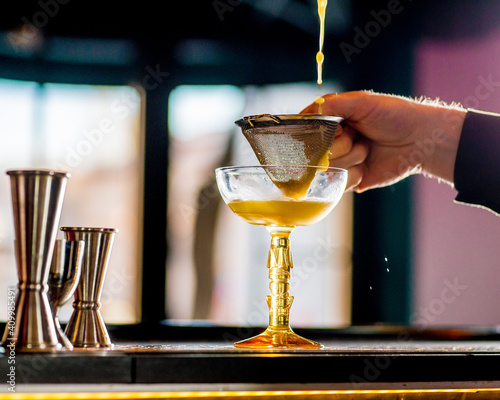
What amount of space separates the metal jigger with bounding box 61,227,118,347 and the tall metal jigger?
0.08 m

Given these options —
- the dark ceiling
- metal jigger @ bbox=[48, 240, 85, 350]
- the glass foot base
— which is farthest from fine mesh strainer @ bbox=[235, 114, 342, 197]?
the dark ceiling

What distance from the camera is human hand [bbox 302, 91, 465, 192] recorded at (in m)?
1.42

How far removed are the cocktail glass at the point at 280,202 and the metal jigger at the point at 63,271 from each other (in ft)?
0.83

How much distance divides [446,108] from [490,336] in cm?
81

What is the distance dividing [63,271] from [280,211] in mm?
327

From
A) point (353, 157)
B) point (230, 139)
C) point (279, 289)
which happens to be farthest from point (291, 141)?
point (230, 139)

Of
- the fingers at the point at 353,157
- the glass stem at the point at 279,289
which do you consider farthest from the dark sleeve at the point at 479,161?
the glass stem at the point at 279,289

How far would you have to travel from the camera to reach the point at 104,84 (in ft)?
12.9

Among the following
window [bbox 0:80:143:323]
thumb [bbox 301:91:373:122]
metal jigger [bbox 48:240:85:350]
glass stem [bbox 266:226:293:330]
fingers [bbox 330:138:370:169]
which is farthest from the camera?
window [bbox 0:80:143:323]

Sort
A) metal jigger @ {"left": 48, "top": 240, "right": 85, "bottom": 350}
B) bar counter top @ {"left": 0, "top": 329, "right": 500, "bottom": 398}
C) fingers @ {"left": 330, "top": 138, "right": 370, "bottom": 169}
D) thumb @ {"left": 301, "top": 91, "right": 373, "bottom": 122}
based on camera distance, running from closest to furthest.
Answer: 1. bar counter top @ {"left": 0, "top": 329, "right": 500, "bottom": 398}
2. metal jigger @ {"left": 48, "top": 240, "right": 85, "bottom": 350}
3. thumb @ {"left": 301, "top": 91, "right": 373, "bottom": 122}
4. fingers @ {"left": 330, "top": 138, "right": 370, "bottom": 169}

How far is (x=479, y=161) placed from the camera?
1502mm

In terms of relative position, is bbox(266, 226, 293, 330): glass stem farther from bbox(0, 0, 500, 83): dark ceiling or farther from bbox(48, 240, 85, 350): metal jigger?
bbox(0, 0, 500, 83): dark ceiling

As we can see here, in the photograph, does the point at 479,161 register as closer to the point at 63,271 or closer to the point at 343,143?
the point at 343,143

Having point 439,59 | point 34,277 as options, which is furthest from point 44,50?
point 34,277
